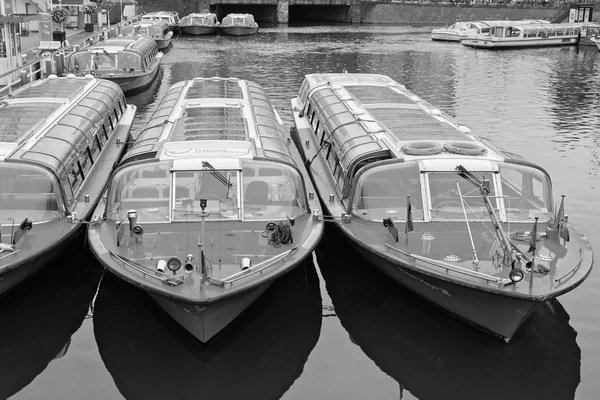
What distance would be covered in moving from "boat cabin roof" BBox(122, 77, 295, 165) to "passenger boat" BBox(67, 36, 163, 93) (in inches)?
594

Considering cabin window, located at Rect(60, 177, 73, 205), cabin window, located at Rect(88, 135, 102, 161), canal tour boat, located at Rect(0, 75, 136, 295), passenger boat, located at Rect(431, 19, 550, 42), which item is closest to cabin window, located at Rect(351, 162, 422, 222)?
canal tour boat, located at Rect(0, 75, 136, 295)

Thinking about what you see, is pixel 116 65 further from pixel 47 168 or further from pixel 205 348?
pixel 205 348

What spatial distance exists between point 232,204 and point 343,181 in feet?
12.0

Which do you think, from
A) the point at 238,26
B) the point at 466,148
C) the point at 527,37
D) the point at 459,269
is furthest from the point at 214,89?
the point at 238,26

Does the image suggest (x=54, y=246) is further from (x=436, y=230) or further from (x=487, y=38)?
(x=487, y=38)

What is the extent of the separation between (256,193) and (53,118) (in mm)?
7281

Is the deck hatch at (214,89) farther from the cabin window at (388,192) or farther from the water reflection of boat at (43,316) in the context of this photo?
the cabin window at (388,192)

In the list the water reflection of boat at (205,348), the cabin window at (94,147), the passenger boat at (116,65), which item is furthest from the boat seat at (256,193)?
the passenger boat at (116,65)

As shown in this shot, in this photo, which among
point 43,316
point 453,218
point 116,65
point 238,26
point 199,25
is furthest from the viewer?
point 199,25

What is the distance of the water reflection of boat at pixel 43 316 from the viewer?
13812mm

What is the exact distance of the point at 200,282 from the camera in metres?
13.7

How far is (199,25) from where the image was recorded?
267ft

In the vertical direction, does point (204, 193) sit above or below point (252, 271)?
above

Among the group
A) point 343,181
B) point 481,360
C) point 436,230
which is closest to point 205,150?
point 343,181
